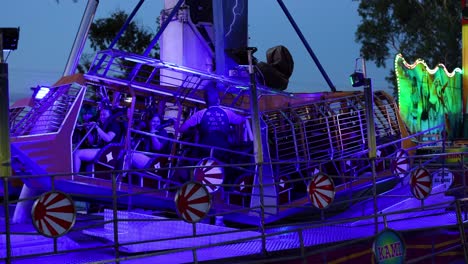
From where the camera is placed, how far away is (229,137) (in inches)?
507

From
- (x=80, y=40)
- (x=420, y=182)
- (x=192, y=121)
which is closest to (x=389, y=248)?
(x=420, y=182)

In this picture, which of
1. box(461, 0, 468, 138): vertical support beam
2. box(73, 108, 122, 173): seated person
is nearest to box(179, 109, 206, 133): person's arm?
box(73, 108, 122, 173): seated person

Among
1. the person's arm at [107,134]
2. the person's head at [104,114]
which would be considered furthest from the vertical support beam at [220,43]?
the person's arm at [107,134]

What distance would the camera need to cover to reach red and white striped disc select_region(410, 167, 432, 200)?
12062mm

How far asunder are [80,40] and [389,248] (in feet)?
28.6

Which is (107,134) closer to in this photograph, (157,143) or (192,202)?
(157,143)

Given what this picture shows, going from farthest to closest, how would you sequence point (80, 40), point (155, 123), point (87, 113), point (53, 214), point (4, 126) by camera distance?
point (80, 40)
point (87, 113)
point (155, 123)
point (53, 214)
point (4, 126)

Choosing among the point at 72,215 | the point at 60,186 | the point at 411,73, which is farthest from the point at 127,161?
the point at 411,73

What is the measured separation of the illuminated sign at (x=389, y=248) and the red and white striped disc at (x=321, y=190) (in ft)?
14.1

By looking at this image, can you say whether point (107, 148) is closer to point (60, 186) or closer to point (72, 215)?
point (60, 186)

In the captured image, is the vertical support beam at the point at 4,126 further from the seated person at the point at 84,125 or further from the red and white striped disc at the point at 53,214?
the seated person at the point at 84,125

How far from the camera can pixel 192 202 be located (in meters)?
9.09

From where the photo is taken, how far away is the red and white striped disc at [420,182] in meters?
12.1

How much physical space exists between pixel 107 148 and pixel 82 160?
0.39 metres
